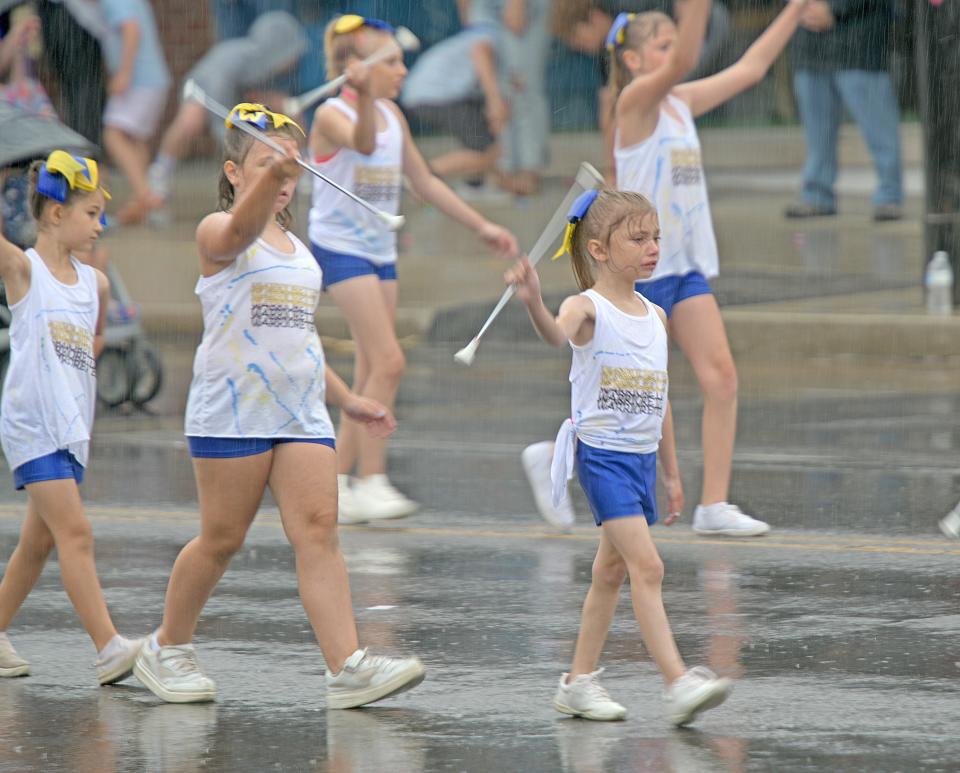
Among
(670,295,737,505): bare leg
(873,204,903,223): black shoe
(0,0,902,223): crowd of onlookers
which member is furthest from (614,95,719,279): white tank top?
(873,204,903,223): black shoe

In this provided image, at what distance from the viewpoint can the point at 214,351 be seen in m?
6.07

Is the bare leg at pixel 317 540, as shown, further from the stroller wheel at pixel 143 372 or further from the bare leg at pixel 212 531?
the stroller wheel at pixel 143 372

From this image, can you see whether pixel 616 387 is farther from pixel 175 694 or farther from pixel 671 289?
pixel 671 289

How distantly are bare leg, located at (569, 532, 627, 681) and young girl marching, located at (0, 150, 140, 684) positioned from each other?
133 centimetres

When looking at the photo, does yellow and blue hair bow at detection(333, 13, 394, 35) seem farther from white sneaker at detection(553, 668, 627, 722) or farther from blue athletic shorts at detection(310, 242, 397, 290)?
white sneaker at detection(553, 668, 627, 722)

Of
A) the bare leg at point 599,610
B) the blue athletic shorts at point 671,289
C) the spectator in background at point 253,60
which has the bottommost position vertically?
the bare leg at point 599,610

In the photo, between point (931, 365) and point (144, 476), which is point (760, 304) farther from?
point (144, 476)

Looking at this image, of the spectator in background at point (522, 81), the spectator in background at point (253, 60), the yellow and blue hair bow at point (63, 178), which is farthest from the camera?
the spectator in background at point (253, 60)

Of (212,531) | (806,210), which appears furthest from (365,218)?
(806,210)

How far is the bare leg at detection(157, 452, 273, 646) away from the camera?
6027 mm

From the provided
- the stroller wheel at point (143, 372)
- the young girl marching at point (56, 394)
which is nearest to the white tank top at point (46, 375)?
the young girl marching at point (56, 394)

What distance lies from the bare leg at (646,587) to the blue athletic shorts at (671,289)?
9.41 ft

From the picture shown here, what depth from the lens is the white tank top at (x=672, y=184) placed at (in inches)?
339

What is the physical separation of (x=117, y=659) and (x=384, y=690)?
2.90 feet
